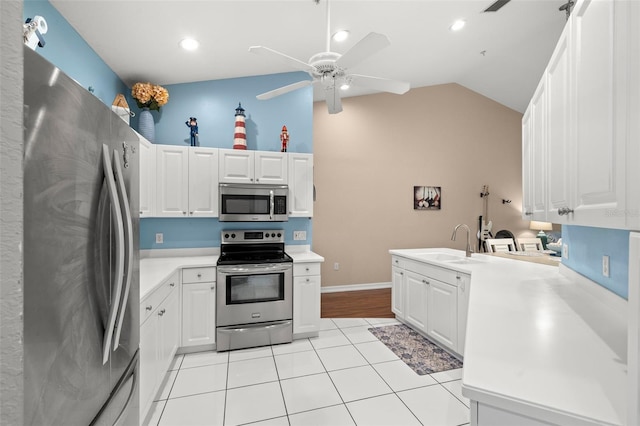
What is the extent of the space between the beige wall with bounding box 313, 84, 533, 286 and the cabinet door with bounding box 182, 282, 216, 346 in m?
2.44

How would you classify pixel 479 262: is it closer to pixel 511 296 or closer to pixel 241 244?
pixel 511 296

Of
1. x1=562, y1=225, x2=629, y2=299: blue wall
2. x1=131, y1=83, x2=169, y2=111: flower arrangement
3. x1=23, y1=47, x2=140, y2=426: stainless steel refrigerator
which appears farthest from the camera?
x1=131, y1=83, x2=169, y2=111: flower arrangement

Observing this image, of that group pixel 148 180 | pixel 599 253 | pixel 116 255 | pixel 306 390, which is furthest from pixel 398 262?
pixel 116 255

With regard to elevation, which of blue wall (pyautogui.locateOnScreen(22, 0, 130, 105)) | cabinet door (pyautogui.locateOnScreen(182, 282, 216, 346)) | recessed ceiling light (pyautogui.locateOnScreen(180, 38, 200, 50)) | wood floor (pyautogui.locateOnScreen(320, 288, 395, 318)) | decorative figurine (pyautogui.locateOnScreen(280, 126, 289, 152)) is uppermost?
recessed ceiling light (pyautogui.locateOnScreen(180, 38, 200, 50))

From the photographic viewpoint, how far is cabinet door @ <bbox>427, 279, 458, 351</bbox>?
2.65m

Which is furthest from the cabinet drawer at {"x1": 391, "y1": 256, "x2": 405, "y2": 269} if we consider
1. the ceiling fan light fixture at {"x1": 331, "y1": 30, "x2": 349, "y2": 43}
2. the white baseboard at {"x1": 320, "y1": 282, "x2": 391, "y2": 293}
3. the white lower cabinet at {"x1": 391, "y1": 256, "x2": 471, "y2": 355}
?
the ceiling fan light fixture at {"x1": 331, "y1": 30, "x2": 349, "y2": 43}

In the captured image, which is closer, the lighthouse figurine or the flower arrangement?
the flower arrangement

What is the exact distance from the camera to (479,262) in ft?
9.37

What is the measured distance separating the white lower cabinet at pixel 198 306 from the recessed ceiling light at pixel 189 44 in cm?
208

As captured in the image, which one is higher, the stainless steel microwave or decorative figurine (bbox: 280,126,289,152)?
decorative figurine (bbox: 280,126,289,152)

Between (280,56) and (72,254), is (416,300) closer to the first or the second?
(280,56)

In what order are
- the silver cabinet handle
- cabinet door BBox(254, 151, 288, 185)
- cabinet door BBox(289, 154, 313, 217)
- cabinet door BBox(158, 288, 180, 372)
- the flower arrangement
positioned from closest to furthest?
the silver cabinet handle
cabinet door BBox(158, 288, 180, 372)
the flower arrangement
cabinet door BBox(254, 151, 288, 185)
cabinet door BBox(289, 154, 313, 217)

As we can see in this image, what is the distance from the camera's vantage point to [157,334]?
208 centimetres

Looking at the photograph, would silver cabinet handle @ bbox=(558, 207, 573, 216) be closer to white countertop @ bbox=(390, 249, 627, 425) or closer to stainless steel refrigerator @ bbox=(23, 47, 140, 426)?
white countertop @ bbox=(390, 249, 627, 425)
